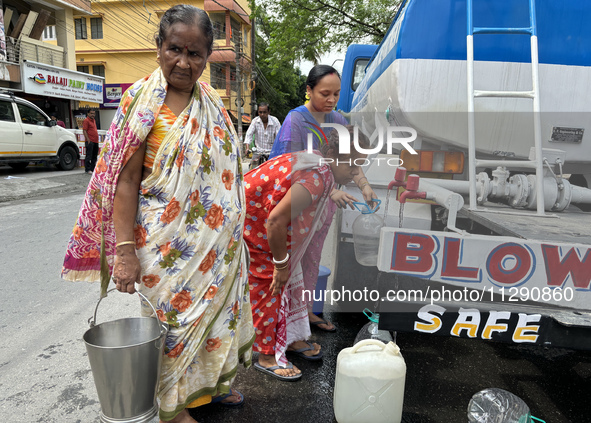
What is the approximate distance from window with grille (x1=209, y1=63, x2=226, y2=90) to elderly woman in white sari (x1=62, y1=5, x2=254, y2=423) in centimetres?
2707

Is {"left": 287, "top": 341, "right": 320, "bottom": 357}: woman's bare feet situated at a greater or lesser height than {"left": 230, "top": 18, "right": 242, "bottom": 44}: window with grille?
lesser

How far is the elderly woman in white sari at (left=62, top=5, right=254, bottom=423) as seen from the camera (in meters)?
1.55

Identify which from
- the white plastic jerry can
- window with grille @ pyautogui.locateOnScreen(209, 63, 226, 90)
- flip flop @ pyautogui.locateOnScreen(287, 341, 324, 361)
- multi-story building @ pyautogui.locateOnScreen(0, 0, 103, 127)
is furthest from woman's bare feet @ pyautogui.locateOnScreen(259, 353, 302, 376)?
window with grille @ pyautogui.locateOnScreen(209, 63, 226, 90)

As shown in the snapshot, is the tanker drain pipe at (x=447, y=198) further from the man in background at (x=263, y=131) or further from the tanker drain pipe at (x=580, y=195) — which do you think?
the man in background at (x=263, y=131)

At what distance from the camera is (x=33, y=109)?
398 inches

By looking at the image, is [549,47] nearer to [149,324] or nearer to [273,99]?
[149,324]

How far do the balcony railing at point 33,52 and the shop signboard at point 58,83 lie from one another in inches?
19.4

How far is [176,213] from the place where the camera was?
159 cm

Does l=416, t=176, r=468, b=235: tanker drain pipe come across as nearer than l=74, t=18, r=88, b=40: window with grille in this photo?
Yes

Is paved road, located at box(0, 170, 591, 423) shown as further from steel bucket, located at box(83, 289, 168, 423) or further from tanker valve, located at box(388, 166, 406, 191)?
tanker valve, located at box(388, 166, 406, 191)

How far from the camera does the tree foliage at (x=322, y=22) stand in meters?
11.8

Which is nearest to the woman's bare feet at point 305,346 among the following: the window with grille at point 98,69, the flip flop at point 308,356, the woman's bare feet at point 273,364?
the flip flop at point 308,356

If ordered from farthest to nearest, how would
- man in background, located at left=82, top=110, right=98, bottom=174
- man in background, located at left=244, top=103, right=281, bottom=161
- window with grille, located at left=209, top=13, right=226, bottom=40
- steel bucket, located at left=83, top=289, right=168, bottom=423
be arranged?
window with grille, located at left=209, top=13, right=226, bottom=40 < man in background, located at left=82, top=110, right=98, bottom=174 < man in background, located at left=244, top=103, right=281, bottom=161 < steel bucket, located at left=83, top=289, right=168, bottom=423

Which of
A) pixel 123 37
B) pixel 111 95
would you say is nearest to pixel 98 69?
pixel 123 37
